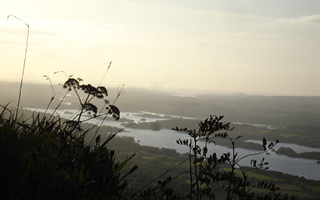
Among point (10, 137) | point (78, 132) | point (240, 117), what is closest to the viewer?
point (10, 137)

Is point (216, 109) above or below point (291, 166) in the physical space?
above

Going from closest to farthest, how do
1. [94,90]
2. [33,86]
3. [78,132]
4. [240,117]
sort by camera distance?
[78,132] < [94,90] < [33,86] < [240,117]

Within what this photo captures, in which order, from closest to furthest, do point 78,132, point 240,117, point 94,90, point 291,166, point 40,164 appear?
point 40,164
point 78,132
point 94,90
point 291,166
point 240,117

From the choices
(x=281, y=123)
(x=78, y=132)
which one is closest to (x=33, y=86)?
(x=78, y=132)

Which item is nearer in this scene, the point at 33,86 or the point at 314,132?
the point at 33,86

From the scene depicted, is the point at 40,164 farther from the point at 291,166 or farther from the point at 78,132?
the point at 291,166

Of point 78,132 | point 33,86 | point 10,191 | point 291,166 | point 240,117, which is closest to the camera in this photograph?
point 10,191

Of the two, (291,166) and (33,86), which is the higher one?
(33,86)

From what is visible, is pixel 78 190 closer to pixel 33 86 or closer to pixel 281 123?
pixel 33 86

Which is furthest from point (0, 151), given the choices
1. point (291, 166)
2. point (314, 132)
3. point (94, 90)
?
point (314, 132)
